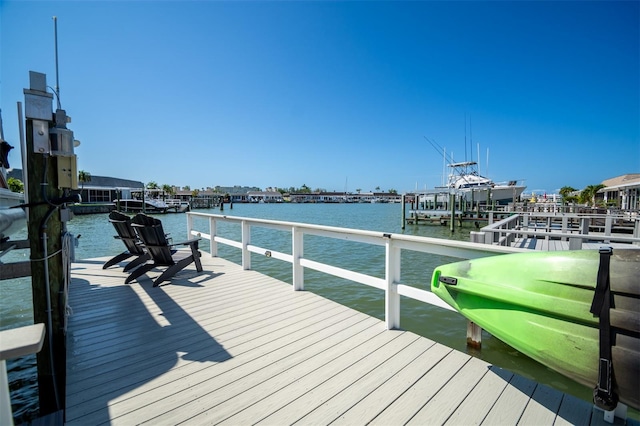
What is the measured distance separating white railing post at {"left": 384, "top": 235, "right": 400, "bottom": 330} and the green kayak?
88cm

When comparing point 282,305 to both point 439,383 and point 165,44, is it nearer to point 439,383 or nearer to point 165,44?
point 439,383

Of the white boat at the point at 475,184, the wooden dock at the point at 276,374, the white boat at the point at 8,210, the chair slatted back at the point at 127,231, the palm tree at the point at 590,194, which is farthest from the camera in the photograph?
the white boat at the point at 475,184

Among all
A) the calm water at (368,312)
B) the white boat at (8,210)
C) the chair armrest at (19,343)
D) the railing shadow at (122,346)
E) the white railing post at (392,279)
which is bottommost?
the calm water at (368,312)

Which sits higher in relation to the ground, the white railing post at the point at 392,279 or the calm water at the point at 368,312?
the white railing post at the point at 392,279

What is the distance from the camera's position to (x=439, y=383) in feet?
6.58

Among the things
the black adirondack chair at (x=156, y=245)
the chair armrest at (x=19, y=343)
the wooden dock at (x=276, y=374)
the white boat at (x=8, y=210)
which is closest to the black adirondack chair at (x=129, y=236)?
the black adirondack chair at (x=156, y=245)

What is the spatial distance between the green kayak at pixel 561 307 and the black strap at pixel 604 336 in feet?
0.06

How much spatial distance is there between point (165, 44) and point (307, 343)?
9021mm

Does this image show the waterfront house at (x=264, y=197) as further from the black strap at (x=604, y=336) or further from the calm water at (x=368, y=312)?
the black strap at (x=604, y=336)

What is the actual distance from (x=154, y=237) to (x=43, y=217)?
2118 mm

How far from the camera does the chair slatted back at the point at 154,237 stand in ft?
13.7

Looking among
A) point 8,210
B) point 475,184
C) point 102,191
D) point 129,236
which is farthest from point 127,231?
point 102,191

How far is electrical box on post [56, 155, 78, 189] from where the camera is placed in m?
2.30

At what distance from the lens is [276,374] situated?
2.13 m
